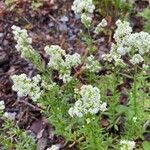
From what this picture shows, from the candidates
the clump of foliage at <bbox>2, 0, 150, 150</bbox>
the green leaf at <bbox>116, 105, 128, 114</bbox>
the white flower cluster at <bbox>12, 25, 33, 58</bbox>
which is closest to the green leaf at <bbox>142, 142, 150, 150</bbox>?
the clump of foliage at <bbox>2, 0, 150, 150</bbox>

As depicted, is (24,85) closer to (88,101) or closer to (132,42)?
(88,101)

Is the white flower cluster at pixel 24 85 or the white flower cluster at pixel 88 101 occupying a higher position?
the white flower cluster at pixel 24 85

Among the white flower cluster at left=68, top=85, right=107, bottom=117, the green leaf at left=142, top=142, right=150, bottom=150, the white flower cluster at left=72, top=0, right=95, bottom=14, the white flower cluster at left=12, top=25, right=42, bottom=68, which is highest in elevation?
the white flower cluster at left=72, top=0, right=95, bottom=14

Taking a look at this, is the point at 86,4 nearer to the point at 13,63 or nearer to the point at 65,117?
the point at 65,117

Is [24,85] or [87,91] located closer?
[87,91]

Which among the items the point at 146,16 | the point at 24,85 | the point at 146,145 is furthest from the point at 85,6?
the point at 146,16

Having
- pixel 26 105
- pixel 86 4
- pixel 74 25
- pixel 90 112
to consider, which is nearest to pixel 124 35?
pixel 86 4

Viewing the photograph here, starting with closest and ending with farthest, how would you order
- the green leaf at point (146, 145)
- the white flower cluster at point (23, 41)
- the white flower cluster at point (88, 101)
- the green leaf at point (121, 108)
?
the white flower cluster at point (88, 101)
the white flower cluster at point (23, 41)
the green leaf at point (146, 145)
the green leaf at point (121, 108)

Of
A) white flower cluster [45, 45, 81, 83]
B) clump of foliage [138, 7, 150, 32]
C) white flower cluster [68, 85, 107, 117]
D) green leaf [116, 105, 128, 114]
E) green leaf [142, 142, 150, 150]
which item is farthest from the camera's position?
clump of foliage [138, 7, 150, 32]

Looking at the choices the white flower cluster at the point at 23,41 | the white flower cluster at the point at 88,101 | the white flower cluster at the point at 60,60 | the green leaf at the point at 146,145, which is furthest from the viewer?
the green leaf at the point at 146,145

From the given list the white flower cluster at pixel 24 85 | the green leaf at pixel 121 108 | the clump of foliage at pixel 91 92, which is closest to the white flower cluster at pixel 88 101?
the clump of foliage at pixel 91 92

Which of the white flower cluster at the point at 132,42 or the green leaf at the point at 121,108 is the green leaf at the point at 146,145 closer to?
the green leaf at the point at 121,108

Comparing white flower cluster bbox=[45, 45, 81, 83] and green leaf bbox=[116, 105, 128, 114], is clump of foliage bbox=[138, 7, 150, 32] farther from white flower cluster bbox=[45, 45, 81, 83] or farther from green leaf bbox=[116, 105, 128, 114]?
white flower cluster bbox=[45, 45, 81, 83]
